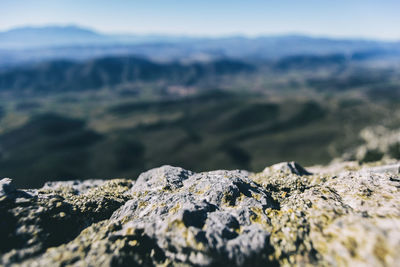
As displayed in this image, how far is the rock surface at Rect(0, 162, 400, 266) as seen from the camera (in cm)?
1012

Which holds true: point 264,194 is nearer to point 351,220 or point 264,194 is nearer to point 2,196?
point 351,220

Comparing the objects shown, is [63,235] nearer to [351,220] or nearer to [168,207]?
[168,207]

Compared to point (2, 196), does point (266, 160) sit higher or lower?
lower

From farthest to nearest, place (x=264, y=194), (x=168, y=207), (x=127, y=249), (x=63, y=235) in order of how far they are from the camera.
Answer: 1. (x=264, y=194)
2. (x=168, y=207)
3. (x=63, y=235)
4. (x=127, y=249)

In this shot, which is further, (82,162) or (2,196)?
(82,162)

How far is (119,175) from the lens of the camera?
16850 centimetres

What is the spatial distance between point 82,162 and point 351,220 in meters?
216

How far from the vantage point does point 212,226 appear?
11.8 metres

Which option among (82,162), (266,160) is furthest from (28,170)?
(266,160)

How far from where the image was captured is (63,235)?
40.4ft

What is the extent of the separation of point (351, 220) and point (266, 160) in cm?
18337

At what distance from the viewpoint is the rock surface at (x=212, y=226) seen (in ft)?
33.2

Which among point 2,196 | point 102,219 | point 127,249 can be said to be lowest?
point 102,219

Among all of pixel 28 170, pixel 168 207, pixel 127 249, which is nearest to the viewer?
pixel 127 249
